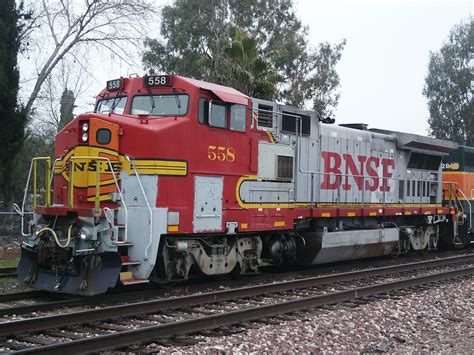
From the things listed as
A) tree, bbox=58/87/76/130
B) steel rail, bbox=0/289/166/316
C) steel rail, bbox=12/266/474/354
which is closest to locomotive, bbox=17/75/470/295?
steel rail, bbox=0/289/166/316

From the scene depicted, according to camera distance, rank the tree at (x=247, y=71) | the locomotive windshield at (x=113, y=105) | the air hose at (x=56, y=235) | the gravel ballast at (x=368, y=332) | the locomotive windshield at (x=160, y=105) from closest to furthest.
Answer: the gravel ballast at (x=368, y=332) → the air hose at (x=56, y=235) → the locomotive windshield at (x=160, y=105) → the locomotive windshield at (x=113, y=105) → the tree at (x=247, y=71)

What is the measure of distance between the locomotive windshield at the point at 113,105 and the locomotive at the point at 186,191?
0.09ft

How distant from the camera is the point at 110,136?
8.95 m

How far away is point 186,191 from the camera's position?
9273mm

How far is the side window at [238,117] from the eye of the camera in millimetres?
10250

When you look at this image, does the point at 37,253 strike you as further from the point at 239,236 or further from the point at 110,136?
the point at 239,236

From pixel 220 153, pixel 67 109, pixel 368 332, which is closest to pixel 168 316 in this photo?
pixel 368 332

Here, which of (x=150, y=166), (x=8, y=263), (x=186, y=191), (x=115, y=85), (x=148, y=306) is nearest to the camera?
(x=148, y=306)

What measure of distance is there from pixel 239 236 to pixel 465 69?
145 feet

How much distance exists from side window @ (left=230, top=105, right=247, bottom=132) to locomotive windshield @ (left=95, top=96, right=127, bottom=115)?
2018 millimetres

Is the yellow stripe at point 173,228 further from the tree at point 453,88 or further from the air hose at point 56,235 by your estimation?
the tree at point 453,88

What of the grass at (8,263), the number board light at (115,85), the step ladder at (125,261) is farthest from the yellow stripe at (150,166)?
the grass at (8,263)

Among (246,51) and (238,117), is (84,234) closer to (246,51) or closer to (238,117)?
(238,117)

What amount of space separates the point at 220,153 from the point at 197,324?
12.3 feet
